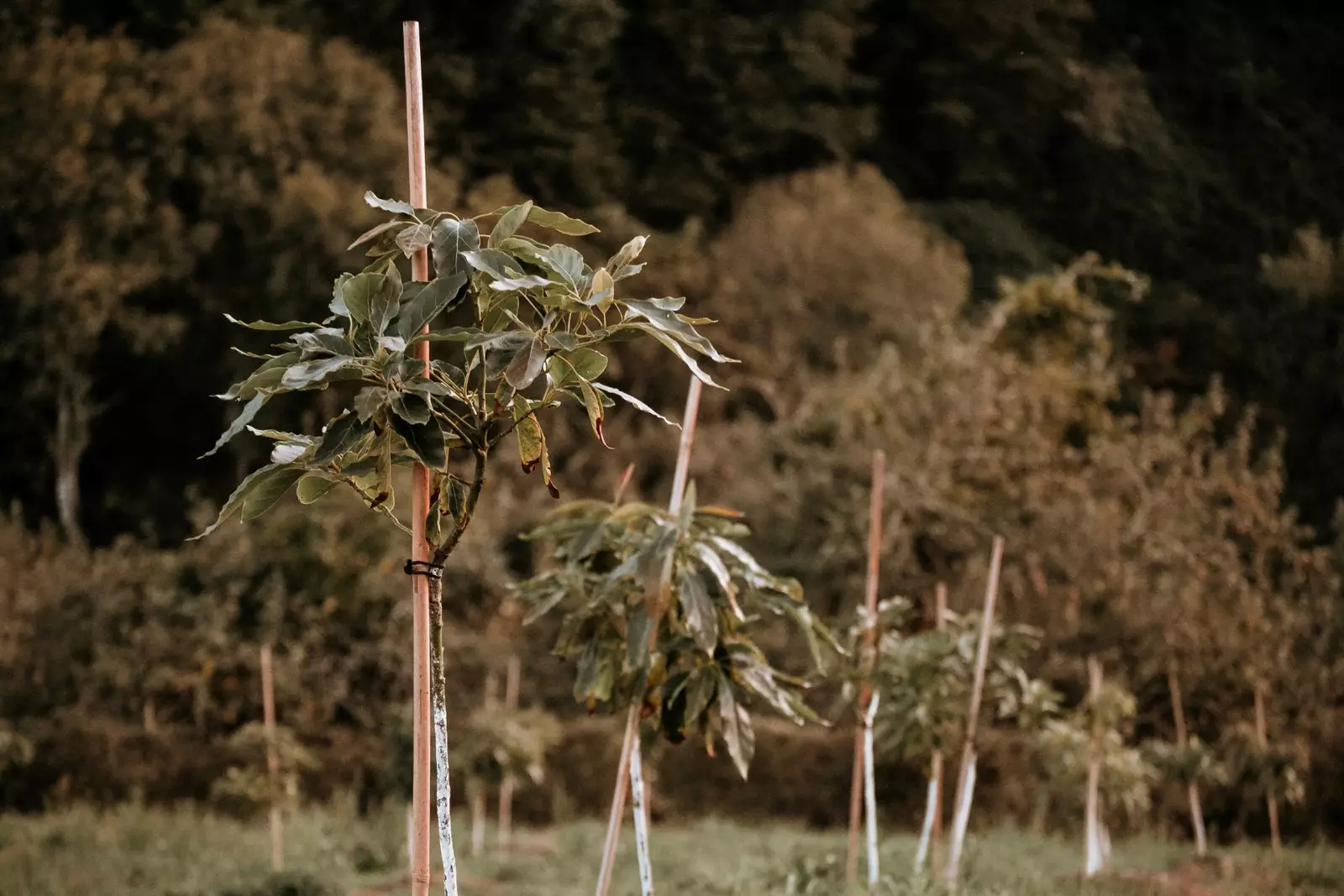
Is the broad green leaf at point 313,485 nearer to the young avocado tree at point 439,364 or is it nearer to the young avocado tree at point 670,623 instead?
the young avocado tree at point 439,364

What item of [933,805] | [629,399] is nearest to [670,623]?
[629,399]

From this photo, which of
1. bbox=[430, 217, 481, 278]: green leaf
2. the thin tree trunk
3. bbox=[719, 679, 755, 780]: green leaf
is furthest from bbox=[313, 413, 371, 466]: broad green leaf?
the thin tree trunk

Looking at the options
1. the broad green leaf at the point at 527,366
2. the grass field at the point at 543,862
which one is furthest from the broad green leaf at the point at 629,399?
the grass field at the point at 543,862

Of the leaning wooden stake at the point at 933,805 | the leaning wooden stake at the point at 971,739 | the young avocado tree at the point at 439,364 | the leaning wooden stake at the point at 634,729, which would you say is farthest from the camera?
the leaning wooden stake at the point at 933,805

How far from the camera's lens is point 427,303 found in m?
2.06

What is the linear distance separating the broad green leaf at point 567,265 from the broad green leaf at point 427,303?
14 cm

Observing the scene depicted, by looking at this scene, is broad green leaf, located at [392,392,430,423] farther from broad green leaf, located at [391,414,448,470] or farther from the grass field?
A: the grass field

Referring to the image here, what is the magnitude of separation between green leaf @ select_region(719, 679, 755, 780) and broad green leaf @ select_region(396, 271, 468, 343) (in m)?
1.40

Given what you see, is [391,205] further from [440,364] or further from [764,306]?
[764,306]

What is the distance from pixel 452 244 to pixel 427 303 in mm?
126

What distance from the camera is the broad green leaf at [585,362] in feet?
7.00

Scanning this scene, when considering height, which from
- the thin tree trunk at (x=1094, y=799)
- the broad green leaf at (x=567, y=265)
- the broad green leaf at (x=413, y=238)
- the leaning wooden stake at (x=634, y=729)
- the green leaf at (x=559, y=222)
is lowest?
the thin tree trunk at (x=1094, y=799)

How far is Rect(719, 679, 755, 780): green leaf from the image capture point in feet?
10.3

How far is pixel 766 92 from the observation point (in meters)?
15.4
